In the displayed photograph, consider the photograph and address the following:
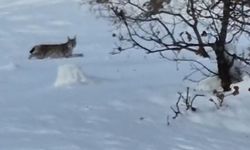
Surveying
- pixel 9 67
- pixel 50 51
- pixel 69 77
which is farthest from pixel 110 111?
pixel 50 51

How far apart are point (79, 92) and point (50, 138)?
6.71ft

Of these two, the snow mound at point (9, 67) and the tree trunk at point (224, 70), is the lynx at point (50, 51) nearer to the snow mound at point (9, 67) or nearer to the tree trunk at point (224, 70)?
the snow mound at point (9, 67)

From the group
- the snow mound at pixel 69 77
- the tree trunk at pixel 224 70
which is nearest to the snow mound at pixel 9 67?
the snow mound at pixel 69 77

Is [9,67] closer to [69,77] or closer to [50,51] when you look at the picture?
[50,51]

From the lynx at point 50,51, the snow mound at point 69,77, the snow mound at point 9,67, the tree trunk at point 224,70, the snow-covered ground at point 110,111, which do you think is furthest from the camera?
the lynx at point 50,51

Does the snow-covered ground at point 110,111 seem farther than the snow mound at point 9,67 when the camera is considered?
No

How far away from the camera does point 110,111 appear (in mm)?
8164

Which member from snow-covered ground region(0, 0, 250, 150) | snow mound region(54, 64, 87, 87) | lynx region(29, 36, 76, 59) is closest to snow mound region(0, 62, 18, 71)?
snow-covered ground region(0, 0, 250, 150)

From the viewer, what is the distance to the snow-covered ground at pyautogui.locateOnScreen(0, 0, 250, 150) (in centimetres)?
711

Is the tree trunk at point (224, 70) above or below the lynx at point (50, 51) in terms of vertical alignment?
above

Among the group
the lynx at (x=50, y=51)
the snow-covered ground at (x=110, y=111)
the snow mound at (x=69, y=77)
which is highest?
the snow mound at (x=69, y=77)

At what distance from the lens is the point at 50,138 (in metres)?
7.03

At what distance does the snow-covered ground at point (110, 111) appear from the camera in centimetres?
711

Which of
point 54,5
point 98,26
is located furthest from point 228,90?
point 54,5
